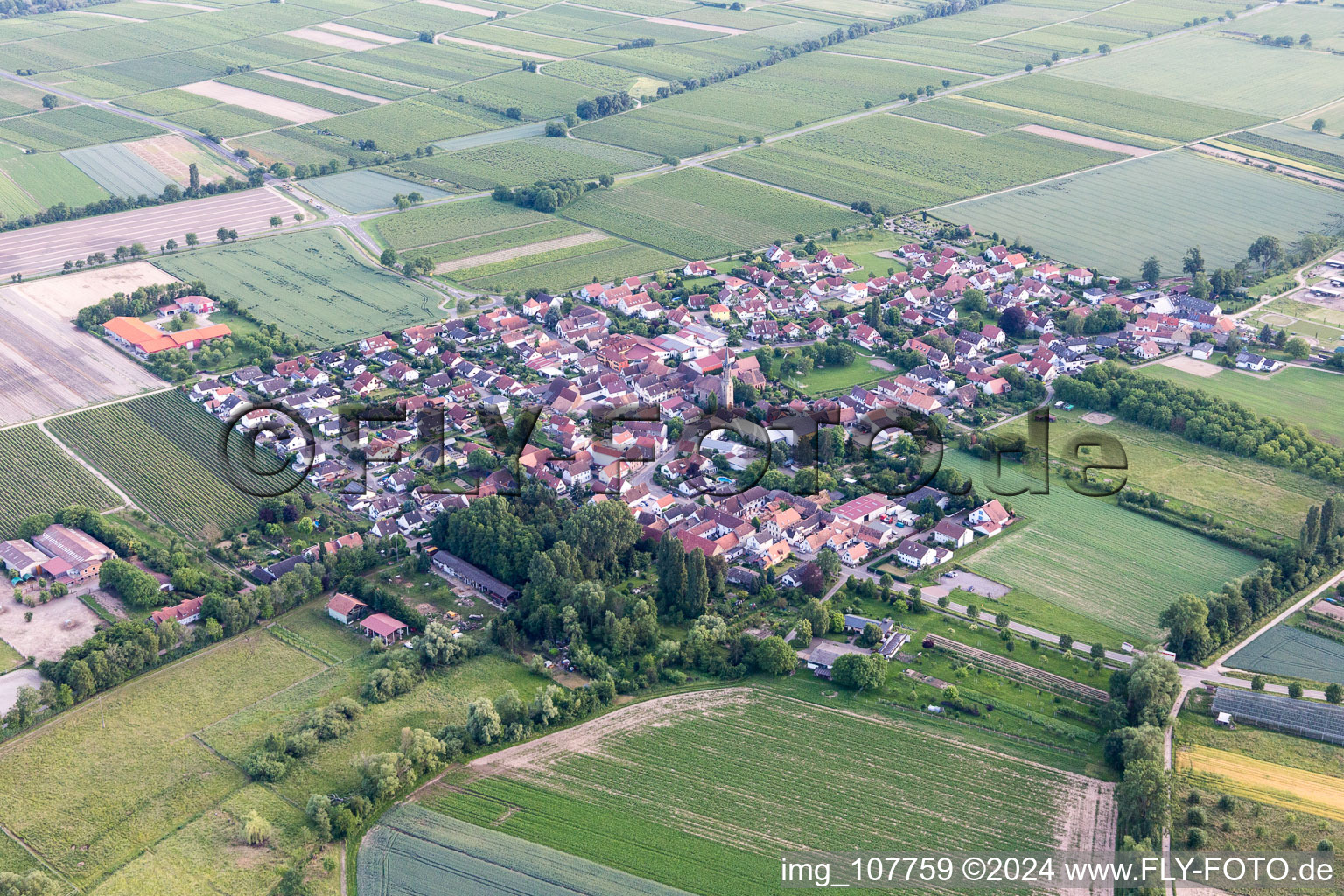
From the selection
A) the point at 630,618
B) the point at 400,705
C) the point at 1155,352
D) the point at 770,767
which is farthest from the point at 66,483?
the point at 1155,352

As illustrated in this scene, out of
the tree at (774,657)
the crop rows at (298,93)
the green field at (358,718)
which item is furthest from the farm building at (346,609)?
the crop rows at (298,93)

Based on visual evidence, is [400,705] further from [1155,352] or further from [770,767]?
[1155,352]

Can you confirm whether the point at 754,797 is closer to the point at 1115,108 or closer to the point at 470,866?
the point at 470,866

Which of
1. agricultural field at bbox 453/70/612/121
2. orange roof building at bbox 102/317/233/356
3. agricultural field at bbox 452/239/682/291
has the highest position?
agricultural field at bbox 453/70/612/121

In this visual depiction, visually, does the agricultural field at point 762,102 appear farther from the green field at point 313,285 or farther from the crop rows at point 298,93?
the green field at point 313,285

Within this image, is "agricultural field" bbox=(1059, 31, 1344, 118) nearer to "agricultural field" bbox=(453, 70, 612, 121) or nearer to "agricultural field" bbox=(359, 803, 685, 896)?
"agricultural field" bbox=(453, 70, 612, 121)

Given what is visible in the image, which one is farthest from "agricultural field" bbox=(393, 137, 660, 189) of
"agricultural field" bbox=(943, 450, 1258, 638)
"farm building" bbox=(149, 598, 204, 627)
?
"farm building" bbox=(149, 598, 204, 627)

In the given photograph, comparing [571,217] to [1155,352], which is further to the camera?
[571,217]
